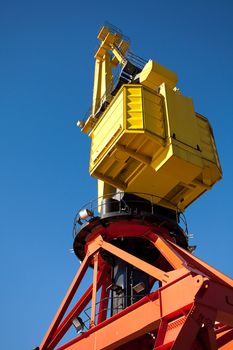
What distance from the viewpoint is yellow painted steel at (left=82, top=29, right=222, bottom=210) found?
499 inches

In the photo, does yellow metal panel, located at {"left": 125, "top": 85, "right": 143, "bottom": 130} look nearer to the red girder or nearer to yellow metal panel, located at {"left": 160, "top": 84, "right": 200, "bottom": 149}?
yellow metal panel, located at {"left": 160, "top": 84, "right": 200, "bottom": 149}

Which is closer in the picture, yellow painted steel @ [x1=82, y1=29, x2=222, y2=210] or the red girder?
the red girder

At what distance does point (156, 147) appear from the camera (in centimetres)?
1283

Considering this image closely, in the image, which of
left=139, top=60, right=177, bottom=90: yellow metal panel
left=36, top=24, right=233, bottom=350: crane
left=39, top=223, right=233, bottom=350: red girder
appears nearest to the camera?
left=39, top=223, right=233, bottom=350: red girder

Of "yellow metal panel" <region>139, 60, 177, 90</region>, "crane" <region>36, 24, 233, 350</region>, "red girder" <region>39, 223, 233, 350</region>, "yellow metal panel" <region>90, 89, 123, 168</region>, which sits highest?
"yellow metal panel" <region>139, 60, 177, 90</region>

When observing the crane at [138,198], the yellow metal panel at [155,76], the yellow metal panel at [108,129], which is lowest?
the crane at [138,198]

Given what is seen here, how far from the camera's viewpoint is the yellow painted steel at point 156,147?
41.6ft

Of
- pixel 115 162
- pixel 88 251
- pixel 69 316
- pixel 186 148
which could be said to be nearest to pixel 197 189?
pixel 186 148

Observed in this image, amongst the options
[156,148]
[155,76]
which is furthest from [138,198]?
[155,76]

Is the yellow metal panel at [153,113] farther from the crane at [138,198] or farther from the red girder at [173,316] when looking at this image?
the red girder at [173,316]

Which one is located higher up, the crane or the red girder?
the crane

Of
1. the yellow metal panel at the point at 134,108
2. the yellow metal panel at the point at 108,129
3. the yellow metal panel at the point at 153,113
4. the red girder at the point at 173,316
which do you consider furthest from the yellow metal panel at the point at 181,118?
the red girder at the point at 173,316

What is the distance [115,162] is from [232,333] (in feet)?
20.7

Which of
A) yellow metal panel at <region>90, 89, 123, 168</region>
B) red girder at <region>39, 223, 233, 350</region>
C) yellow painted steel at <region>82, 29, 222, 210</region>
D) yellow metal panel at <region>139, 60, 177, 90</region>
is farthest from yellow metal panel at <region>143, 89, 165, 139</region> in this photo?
red girder at <region>39, 223, 233, 350</region>
